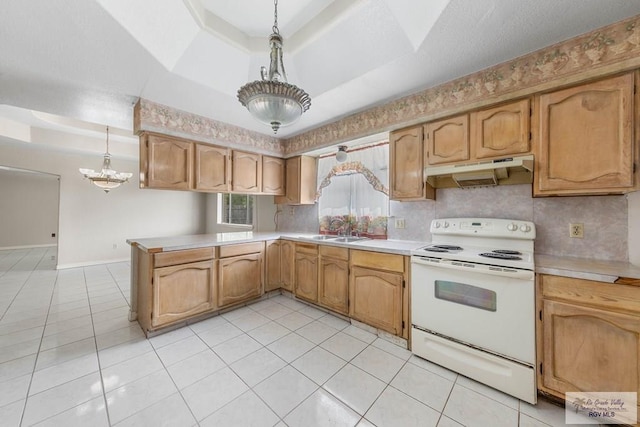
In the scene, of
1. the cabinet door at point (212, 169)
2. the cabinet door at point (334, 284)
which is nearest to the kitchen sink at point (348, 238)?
the cabinet door at point (334, 284)

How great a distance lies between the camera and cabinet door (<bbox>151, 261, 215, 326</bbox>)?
236 centimetres

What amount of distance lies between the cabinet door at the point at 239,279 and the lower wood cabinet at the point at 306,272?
1.72 ft

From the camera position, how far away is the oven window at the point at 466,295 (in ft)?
5.54

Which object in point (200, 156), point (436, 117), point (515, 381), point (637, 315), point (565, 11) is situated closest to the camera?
point (637, 315)

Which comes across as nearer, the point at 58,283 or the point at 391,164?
the point at 391,164

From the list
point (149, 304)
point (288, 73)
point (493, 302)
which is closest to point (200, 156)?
point (288, 73)

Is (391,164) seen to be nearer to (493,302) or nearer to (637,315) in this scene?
(493,302)

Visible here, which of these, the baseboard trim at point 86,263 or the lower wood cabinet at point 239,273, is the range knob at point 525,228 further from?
the baseboard trim at point 86,263

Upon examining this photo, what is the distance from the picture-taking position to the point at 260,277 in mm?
3219

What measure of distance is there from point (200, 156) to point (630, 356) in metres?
3.91

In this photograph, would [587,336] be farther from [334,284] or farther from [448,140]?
[334,284]

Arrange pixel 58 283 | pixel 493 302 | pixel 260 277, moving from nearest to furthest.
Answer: pixel 493 302 < pixel 260 277 < pixel 58 283

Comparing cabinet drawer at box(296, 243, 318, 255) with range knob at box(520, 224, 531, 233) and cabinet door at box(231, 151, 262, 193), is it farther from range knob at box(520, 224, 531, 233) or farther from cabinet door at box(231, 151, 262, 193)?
range knob at box(520, 224, 531, 233)

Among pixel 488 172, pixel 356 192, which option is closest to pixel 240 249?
pixel 356 192
